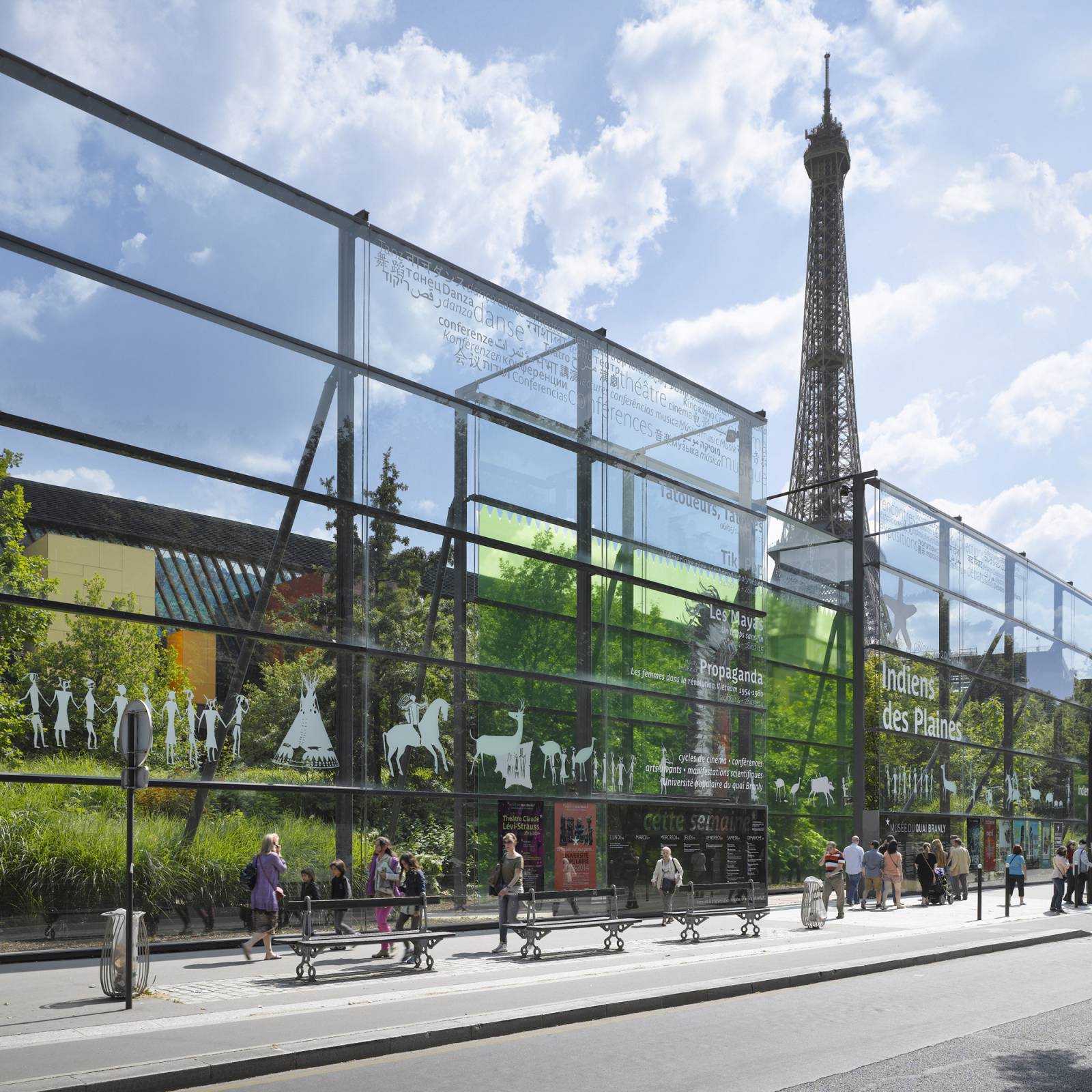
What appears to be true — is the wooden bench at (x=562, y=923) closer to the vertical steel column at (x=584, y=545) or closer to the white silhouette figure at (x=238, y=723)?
the vertical steel column at (x=584, y=545)

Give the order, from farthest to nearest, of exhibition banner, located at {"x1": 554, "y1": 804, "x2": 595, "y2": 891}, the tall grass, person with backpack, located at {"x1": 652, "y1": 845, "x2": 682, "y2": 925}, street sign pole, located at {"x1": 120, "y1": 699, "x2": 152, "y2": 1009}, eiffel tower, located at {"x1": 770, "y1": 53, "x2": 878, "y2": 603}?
eiffel tower, located at {"x1": 770, "y1": 53, "x2": 878, "y2": 603} → exhibition banner, located at {"x1": 554, "y1": 804, "x2": 595, "y2": 891} → person with backpack, located at {"x1": 652, "y1": 845, "x2": 682, "y2": 925} → the tall grass → street sign pole, located at {"x1": 120, "y1": 699, "x2": 152, "y2": 1009}

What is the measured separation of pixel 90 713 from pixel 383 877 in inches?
179

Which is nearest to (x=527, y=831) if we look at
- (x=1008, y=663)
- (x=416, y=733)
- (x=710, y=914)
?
(x=416, y=733)

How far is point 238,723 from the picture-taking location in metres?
17.2

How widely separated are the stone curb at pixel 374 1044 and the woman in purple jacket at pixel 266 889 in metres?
4.72

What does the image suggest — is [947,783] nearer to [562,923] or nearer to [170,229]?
[562,923]

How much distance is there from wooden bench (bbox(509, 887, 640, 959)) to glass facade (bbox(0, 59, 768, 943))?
2.74 metres

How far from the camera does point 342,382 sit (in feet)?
63.2

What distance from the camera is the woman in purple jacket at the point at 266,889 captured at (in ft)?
47.0

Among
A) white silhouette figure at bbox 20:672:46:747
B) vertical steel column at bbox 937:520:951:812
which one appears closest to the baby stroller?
vertical steel column at bbox 937:520:951:812

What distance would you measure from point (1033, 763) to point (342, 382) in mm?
32344

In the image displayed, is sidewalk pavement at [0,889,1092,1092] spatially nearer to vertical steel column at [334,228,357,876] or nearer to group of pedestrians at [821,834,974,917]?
vertical steel column at [334,228,357,876]

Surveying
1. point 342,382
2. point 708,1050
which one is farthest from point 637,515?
point 708,1050

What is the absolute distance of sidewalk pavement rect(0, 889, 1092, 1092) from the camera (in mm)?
8453
